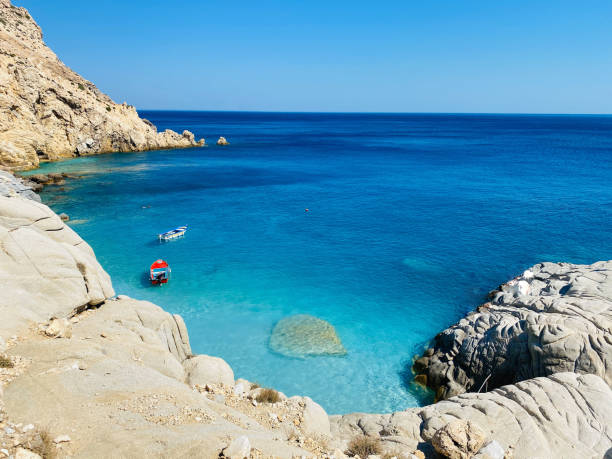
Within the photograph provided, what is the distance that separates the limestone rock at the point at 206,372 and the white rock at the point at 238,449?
18.7ft

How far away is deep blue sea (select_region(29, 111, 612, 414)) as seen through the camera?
21625 mm

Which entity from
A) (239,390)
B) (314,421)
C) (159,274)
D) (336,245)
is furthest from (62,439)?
(336,245)

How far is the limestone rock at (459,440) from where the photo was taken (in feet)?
33.9

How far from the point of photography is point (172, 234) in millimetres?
37312

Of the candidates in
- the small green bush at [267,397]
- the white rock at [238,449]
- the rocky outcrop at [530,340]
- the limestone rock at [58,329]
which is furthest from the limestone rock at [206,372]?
the rocky outcrop at [530,340]

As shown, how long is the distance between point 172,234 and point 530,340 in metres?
32.1

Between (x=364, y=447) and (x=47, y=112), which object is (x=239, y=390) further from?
(x=47, y=112)

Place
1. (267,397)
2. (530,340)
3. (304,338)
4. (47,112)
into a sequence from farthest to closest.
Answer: (47,112)
(304,338)
(530,340)
(267,397)

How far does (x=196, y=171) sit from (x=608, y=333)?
69.4 metres

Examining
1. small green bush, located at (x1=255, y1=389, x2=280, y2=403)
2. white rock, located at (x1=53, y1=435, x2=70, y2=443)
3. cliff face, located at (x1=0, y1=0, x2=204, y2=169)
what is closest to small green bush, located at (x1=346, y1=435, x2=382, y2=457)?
small green bush, located at (x1=255, y1=389, x2=280, y2=403)

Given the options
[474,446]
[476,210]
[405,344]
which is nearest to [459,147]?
[476,210]

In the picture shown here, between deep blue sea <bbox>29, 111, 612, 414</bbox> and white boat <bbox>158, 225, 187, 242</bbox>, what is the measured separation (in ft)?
3.22

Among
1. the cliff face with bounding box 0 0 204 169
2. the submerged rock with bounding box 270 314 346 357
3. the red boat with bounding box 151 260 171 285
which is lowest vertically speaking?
the submerged rock with bounding box 270 314 346 357

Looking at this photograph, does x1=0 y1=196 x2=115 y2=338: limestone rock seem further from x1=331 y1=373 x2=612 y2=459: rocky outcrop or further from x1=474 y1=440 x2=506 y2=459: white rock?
x1=474 y1=440 x2=506 y2=459: white rock
